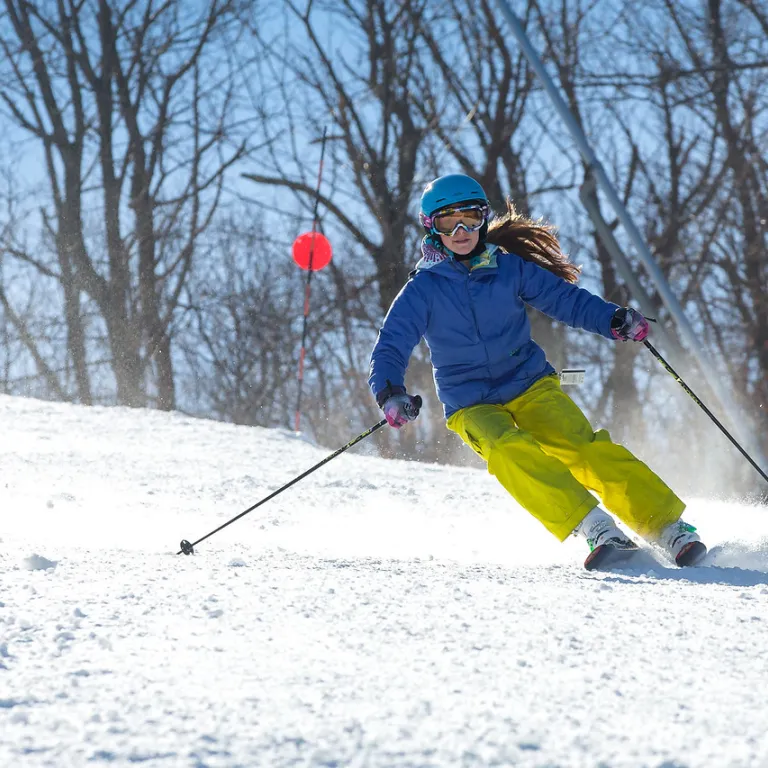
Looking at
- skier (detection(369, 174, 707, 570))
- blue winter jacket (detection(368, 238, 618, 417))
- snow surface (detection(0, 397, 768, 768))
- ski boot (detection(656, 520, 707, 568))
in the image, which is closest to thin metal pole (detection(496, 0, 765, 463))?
skier (detection(369, 174, 707, 570))

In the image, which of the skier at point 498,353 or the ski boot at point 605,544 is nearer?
the ski boot at point 605,544

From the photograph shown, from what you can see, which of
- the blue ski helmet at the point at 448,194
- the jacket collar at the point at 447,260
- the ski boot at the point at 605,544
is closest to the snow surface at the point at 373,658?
the ski boot at the point at 605,544

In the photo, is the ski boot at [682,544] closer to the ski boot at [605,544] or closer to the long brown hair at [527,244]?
the ski boot at [605,544]

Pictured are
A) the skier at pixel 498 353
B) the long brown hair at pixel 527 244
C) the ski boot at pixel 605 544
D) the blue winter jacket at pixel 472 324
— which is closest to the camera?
the ski boot at pixel 605 544

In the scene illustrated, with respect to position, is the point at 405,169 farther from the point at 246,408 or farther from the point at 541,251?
the point at 541,251

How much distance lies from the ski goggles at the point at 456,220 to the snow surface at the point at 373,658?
1.34 meters

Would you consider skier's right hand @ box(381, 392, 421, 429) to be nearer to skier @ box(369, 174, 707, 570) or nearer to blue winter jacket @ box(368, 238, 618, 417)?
skier @ box(369, 174, 707, 570)

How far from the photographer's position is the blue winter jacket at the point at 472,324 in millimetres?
3883

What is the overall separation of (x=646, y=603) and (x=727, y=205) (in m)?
15.3

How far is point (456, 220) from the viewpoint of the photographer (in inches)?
154

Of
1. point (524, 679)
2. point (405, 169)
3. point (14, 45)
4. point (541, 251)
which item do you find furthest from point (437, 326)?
point (14, 45)

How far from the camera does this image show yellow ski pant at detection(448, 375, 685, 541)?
3.41 metres

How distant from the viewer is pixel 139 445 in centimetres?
724

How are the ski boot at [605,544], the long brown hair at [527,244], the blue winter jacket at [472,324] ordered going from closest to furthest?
the ski boot at [605,544] → the blue winter jacket at [472,324] → the long brown hair at [527,244]
